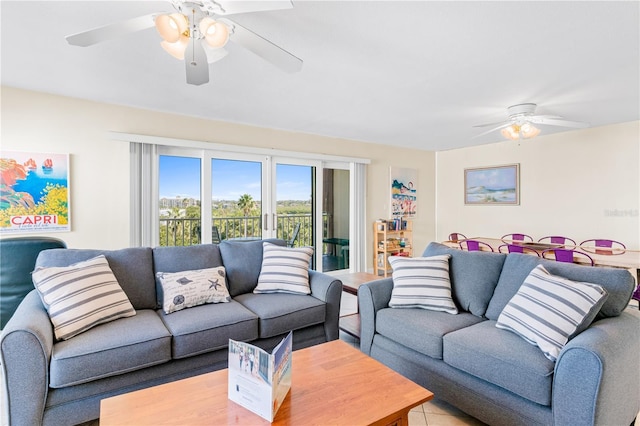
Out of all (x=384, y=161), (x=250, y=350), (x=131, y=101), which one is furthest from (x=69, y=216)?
(x=384, y=161)

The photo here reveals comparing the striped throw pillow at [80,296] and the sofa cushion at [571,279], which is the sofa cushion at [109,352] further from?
the sofa cushion at [571,279]

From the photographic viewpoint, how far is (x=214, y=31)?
174 cm

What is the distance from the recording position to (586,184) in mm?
4789

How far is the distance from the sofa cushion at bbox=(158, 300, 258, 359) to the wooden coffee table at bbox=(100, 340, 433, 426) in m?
0.58

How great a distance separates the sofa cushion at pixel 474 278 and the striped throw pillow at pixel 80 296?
7.64 feet

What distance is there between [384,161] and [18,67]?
4989 mm

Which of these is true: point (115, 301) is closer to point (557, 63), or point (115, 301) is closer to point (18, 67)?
point (18, 67)

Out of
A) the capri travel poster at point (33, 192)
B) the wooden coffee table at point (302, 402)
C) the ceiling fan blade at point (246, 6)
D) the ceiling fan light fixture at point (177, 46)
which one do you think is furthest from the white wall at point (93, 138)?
the wooden coffee table at point (302, 402)

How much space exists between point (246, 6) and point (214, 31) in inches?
11.1

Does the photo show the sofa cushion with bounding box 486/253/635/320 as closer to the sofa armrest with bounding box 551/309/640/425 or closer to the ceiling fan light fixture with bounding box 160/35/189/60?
the sofa armrest with bounding box 551/309/640/425

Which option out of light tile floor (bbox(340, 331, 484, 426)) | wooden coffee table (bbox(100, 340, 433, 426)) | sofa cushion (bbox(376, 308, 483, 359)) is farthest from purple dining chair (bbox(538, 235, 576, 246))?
wooden coffee table (bbox(100, 340, 433, 426))

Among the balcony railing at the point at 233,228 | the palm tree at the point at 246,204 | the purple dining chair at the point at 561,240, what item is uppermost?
the palm tree at the point at 246,204

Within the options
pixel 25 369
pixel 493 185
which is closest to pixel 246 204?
pixel 25 369

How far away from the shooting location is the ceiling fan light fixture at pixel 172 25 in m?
1.62
